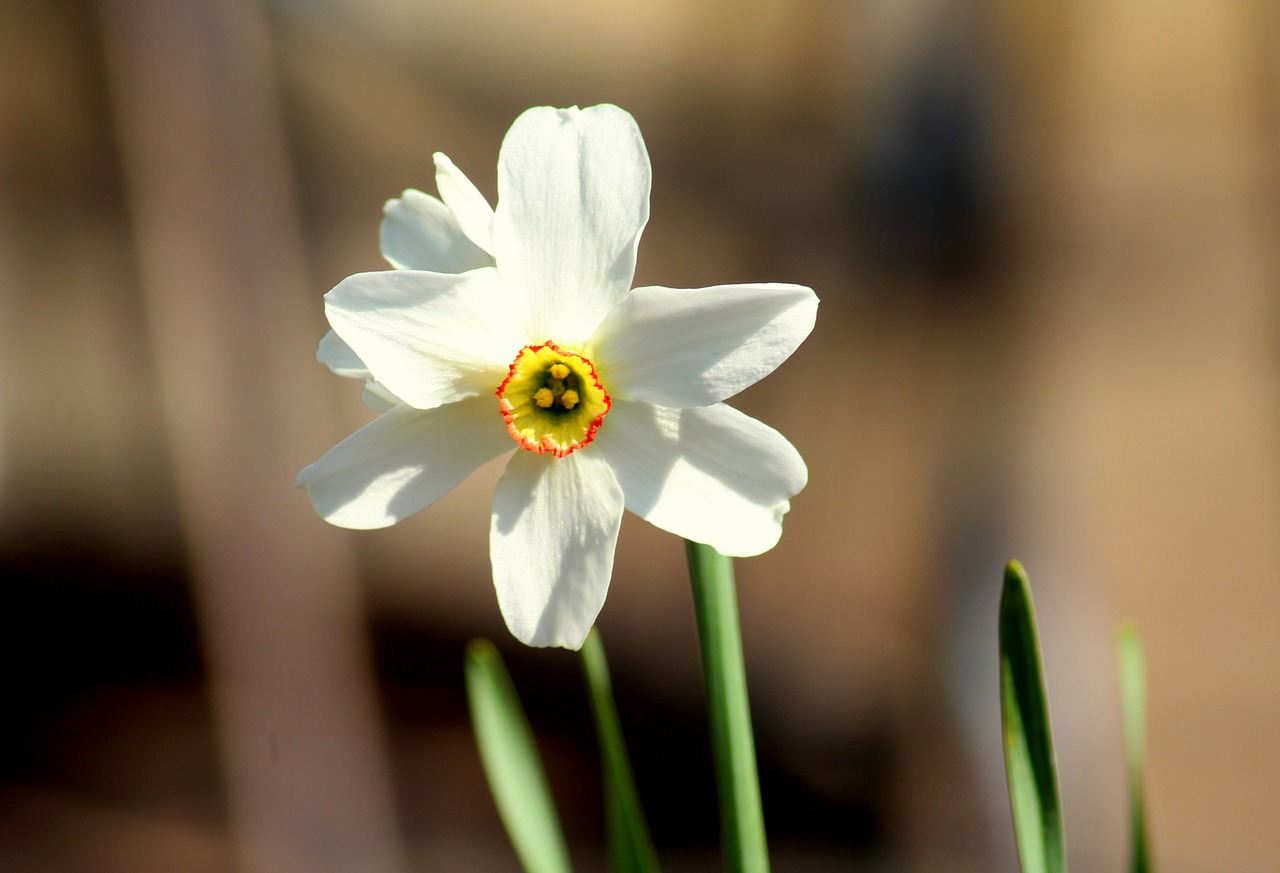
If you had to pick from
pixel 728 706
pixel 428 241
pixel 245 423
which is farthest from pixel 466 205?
pixel 245 423

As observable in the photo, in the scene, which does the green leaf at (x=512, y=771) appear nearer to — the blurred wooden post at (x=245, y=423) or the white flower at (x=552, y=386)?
the white flower at (x=552, y=386)

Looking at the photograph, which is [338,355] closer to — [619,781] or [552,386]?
[552,386]

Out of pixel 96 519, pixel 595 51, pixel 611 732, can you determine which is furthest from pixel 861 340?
pixel 611 732

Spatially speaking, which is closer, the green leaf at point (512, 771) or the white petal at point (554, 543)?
the white petal at point (554, 543)

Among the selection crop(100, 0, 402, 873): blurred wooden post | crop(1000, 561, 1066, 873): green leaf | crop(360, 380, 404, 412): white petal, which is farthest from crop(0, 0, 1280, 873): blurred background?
crop(1000, 561, 1066, 873): green leaf

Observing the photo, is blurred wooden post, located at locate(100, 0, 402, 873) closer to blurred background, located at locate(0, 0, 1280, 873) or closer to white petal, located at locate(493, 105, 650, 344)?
blurred background, located at locate(0, 0, 1280, 873)

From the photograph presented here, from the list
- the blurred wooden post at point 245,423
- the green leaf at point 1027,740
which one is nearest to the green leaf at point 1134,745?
the green leaf at point 1027,740
